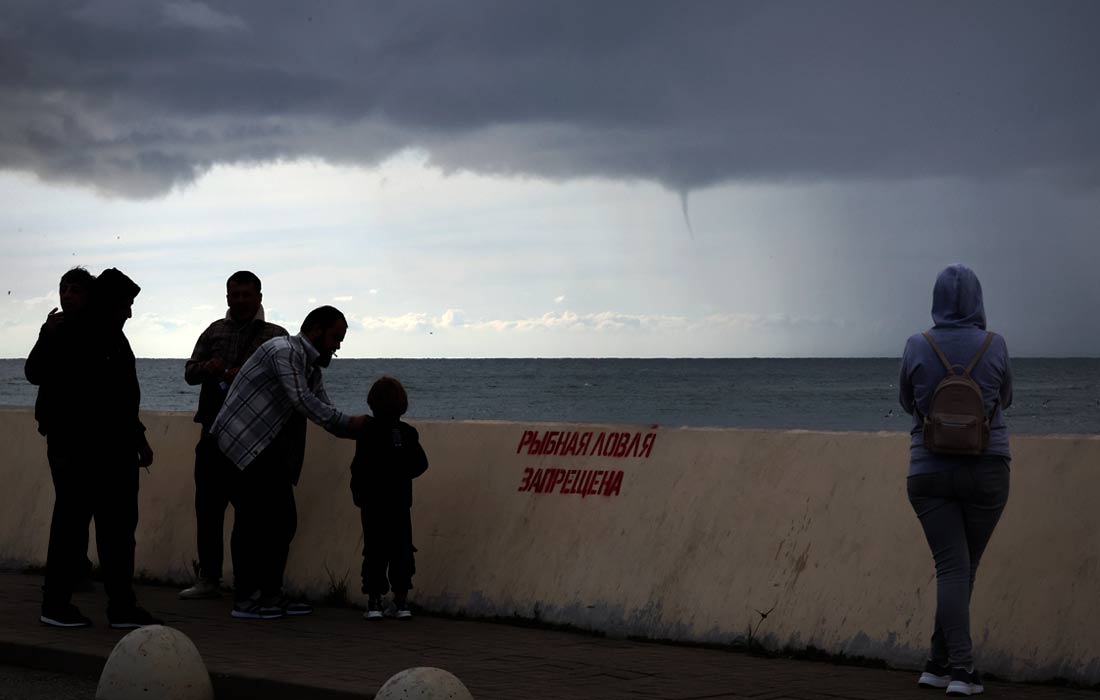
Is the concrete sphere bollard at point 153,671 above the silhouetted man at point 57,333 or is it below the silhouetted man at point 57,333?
below

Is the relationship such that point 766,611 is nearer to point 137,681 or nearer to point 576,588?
point 576,588

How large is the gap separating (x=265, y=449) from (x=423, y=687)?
3510 millimetres

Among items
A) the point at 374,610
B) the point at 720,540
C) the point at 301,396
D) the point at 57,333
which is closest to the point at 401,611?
the point at 374,610

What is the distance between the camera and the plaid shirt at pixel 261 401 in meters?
8.10

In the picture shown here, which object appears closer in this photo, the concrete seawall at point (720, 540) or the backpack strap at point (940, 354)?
the backpack strap at point (940, 354)

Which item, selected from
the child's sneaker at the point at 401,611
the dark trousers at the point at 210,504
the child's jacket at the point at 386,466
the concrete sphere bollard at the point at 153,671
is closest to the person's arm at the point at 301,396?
the child's jacket at the point at 386,466

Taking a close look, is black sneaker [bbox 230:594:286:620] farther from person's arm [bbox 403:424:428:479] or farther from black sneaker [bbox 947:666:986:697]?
black sneaker [bbox 947:666:986:697]

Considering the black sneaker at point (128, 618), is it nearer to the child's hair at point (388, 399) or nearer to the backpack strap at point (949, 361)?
the child's hair at point (388, 399)

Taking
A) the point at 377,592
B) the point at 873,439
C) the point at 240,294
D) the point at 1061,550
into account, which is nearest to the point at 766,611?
the point at 873,439

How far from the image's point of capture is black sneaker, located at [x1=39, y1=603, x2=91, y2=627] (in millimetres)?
7688

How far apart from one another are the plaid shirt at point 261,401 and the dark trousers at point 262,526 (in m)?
0.10

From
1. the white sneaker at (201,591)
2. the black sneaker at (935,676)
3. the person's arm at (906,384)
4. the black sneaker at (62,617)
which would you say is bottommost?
the black sneaker at (62,617)

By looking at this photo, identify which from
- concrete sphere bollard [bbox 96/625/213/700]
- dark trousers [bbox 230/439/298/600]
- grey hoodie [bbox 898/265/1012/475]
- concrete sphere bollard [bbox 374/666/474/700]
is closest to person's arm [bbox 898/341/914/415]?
grey hoodie [bbox 898/265/1012/475]

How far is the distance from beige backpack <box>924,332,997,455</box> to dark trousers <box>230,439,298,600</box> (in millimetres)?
3745
